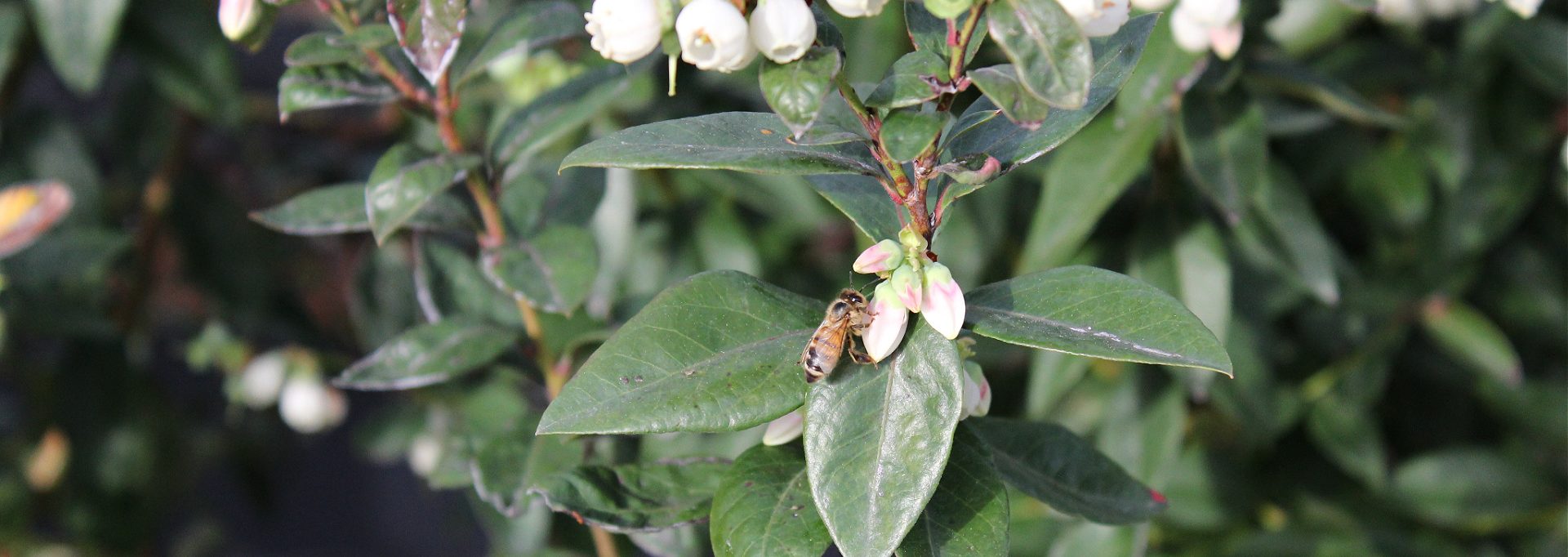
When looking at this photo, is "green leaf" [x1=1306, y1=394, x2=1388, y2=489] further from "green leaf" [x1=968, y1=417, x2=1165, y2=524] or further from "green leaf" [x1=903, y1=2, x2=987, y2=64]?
"green leaf" [x1=903, y1=2, x2=987, y2=64]

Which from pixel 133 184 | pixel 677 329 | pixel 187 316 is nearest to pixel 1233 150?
pixel 677 329

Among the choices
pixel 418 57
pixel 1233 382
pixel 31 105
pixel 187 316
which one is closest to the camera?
pixel 418 57

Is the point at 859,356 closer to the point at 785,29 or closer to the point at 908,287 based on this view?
the point at 908,287

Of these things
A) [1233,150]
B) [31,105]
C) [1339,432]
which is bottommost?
[1339,432]

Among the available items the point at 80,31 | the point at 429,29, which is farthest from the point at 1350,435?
the point at 80,31

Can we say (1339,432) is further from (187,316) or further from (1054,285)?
(187,316)

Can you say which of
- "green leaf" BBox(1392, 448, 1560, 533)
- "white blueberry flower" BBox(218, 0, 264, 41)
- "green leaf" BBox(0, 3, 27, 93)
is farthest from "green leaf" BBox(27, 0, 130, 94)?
"green leaf" BBox(1392, 448, 1560, 533)
